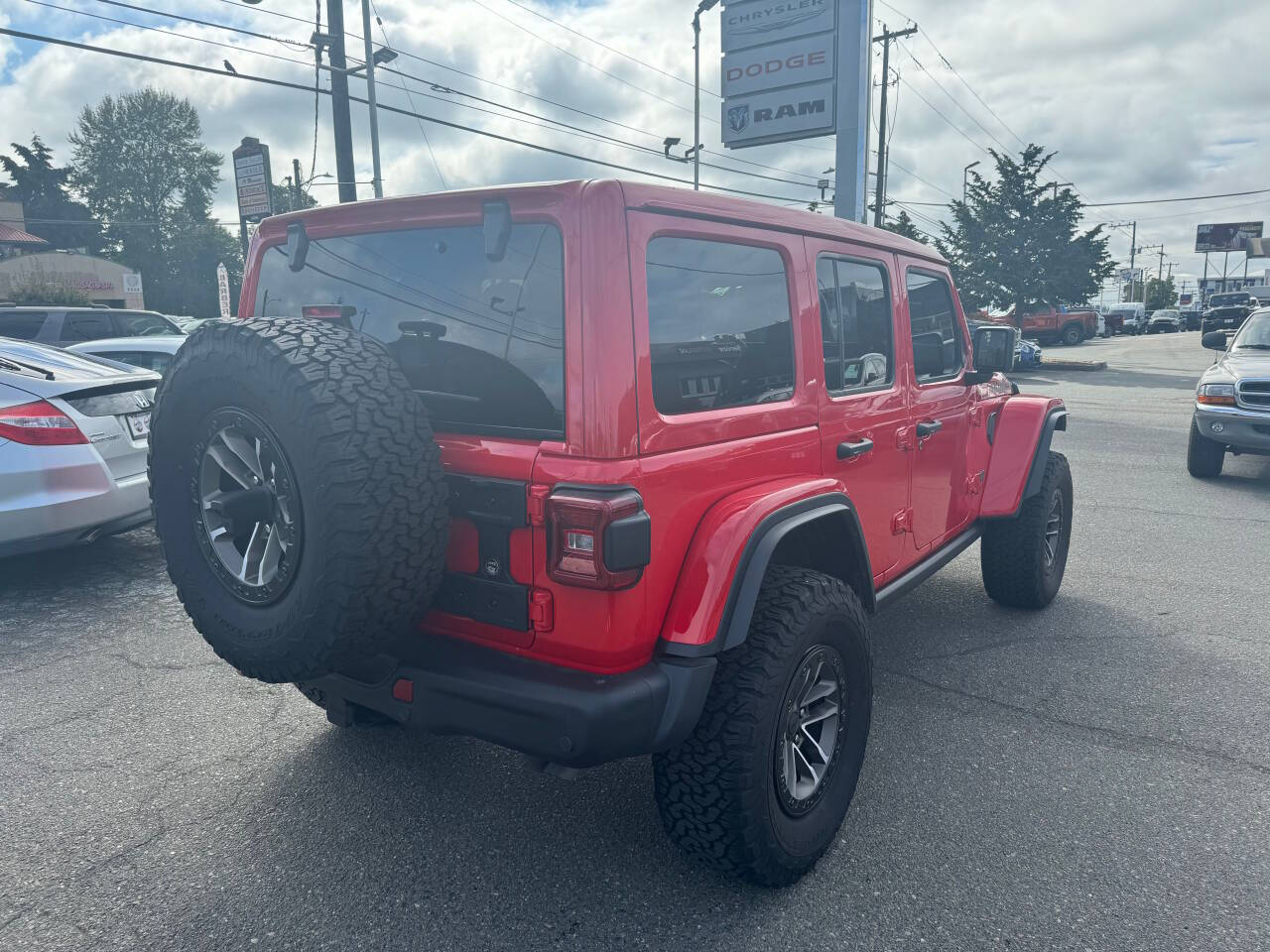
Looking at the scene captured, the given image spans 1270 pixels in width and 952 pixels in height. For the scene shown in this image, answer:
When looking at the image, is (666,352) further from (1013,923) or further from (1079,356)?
(1079,356)

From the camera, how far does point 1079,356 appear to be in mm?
31031

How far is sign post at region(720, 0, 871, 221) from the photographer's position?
15562 millimetres

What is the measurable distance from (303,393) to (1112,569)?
521 centimetres

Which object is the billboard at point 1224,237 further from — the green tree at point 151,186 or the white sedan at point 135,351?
the white sedan at point 135,351

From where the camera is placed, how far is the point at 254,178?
13539mm

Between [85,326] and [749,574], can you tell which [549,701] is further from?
[85,326]

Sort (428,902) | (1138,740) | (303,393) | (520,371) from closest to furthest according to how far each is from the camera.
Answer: (303,393), (520,371), (428,902), (1138,740)

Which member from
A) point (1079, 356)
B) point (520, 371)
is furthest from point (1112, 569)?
point (1079, 356)

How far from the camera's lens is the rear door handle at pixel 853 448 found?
2918 mm

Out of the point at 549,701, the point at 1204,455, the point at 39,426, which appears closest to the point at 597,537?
the point at 549,701

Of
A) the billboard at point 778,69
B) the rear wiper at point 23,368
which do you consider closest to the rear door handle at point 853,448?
the rear wiper at point 23,368

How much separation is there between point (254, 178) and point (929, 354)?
12716 mm

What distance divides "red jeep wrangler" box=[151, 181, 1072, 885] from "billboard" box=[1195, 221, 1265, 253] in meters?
121

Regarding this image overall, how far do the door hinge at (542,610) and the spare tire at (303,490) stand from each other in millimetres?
245
